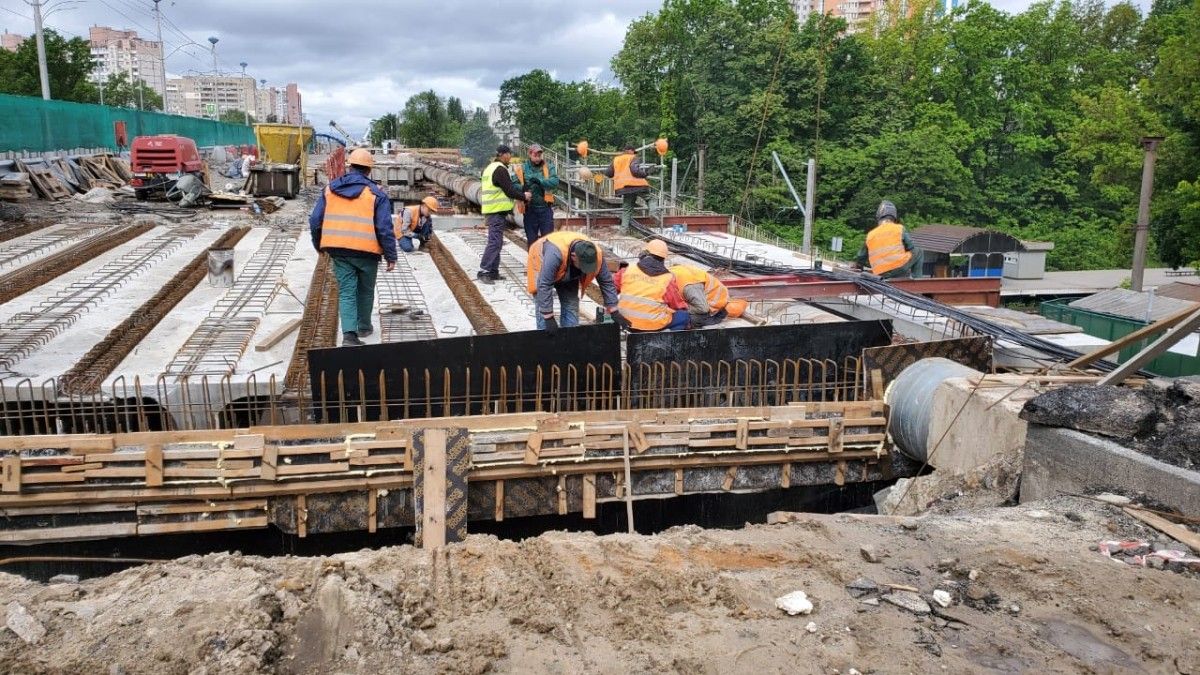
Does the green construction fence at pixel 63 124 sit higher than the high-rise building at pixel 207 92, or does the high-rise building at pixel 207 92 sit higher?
the high-rise building at pixel 207 92

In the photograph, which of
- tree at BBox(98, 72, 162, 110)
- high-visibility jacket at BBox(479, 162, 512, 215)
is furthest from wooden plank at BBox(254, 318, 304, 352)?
tree at BBox(98, 72, 162, 110)

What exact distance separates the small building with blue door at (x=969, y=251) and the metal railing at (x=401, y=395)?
25712mm

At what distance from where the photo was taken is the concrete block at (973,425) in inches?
207

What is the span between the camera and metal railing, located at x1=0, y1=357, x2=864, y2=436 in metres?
5.86

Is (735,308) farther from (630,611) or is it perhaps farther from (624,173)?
(624,173)

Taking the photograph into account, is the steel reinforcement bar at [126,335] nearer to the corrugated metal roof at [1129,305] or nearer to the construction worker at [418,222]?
the construction worker at [418,222]

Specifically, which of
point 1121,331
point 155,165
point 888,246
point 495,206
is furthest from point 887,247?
point 155,165

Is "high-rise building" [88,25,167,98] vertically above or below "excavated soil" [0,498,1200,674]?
above

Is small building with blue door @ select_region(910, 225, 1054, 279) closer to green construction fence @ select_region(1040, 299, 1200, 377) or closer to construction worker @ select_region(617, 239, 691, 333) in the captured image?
green construction fence @ select_region(1040, 299, 1200, 377)

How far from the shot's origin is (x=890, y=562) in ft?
13.5

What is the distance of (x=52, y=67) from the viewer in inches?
1391

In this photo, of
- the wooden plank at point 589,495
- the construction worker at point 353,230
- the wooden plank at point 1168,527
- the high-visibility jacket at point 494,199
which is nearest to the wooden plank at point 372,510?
the wooden plank at point 589,495

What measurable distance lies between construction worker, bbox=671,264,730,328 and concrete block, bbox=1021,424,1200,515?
3.32 meters

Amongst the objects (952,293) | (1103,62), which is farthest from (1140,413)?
(1103,62)
